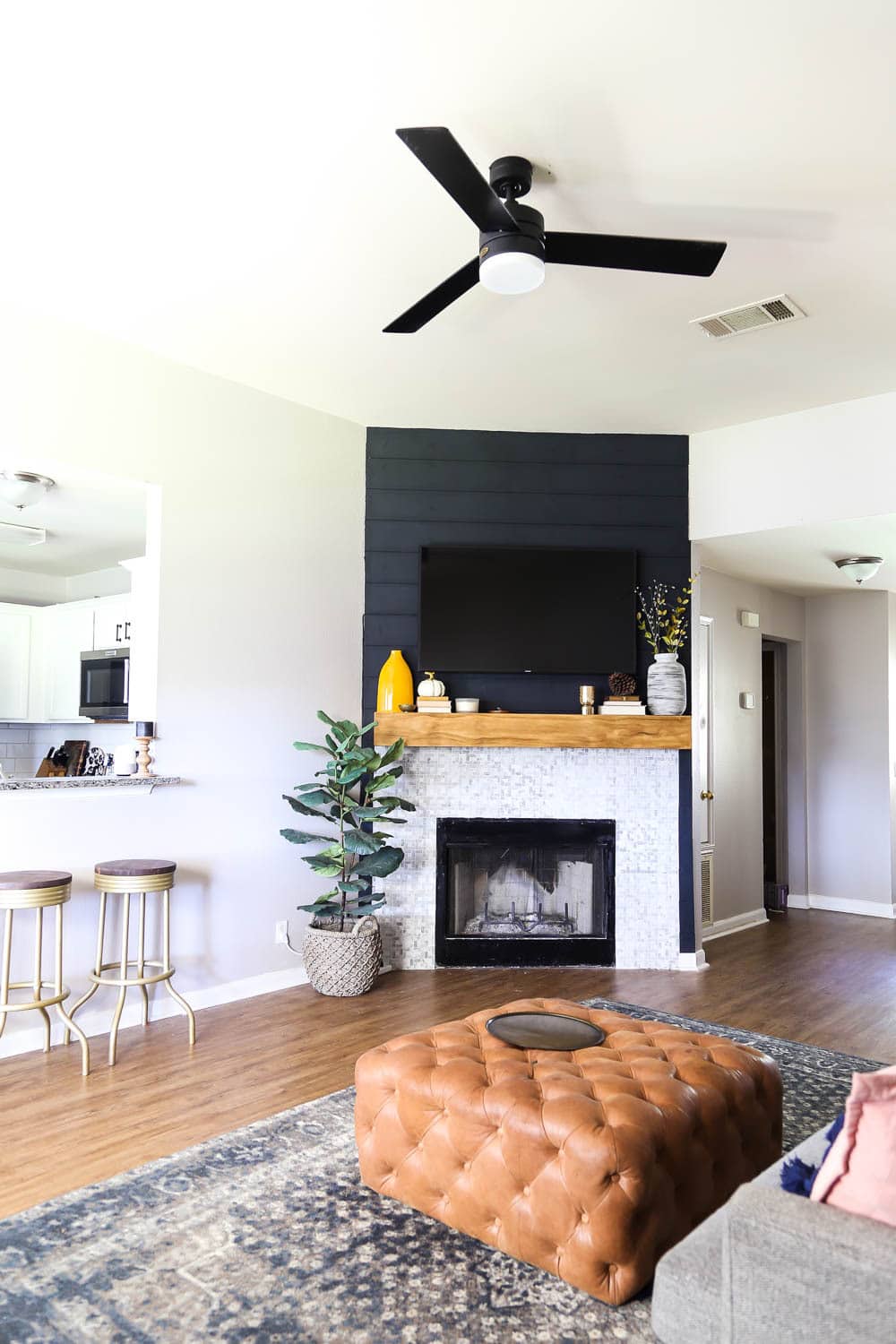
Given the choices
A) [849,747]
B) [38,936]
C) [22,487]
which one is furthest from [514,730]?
[849,747]

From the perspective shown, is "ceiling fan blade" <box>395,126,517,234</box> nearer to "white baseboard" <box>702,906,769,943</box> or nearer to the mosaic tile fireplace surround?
the mosaic tile fireplace surround

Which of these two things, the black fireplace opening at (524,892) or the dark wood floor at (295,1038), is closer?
the dark wood floor at (295,1038)

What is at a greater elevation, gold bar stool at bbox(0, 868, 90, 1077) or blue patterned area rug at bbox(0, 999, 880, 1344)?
gold bar stool at bbox(0, 868, 90, 1077)

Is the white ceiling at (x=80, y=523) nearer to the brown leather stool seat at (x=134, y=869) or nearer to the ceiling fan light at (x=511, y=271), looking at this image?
the brown leather stool seat at (x=134, y=869)

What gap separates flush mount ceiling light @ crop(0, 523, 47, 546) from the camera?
224 inches

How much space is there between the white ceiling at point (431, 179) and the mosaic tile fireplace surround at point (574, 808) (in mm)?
2062

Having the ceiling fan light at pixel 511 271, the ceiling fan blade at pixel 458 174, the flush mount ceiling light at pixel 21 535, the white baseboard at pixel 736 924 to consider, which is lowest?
the white baseboard at pixel 736 924

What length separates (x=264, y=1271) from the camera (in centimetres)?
224

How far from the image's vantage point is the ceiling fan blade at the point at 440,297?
3107 mm

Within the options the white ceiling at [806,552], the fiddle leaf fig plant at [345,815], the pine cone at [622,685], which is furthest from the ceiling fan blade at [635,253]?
the pine cone at [622,685]

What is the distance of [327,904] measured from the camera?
476cm

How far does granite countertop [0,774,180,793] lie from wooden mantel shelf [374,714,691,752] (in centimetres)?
125

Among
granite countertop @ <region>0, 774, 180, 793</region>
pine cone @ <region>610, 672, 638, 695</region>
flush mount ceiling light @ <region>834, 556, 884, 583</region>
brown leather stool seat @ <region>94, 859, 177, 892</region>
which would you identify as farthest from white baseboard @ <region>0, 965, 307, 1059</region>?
flush mount ceiling light @ <region>834, 556, 884, 583</region>

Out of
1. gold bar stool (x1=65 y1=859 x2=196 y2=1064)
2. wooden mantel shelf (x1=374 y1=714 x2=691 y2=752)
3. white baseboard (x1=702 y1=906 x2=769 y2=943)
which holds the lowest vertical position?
white baseboard (x1=702 y1=906 x2=769 y2=943)
